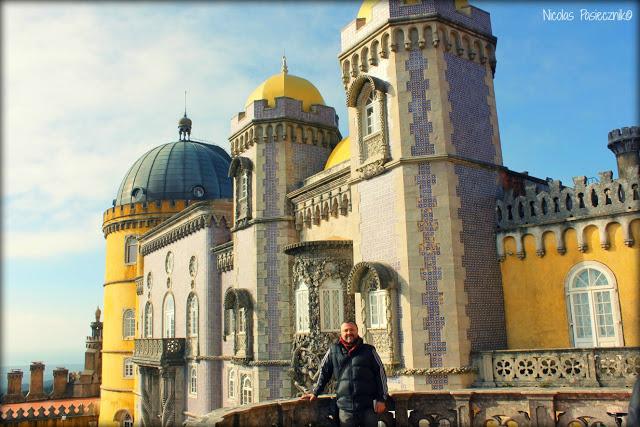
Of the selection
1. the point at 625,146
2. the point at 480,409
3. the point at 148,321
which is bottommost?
the point at 480,409

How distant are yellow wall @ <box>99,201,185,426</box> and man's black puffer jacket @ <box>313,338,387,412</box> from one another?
32.7 m

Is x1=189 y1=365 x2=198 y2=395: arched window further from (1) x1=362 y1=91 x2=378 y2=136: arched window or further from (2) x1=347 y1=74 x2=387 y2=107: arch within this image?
(2) x1=347 y1=74 x2=387 y2=107: arch

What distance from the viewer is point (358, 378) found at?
7.27m

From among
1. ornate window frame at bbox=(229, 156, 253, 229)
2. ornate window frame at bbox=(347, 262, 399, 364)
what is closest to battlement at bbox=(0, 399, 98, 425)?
ornate window frame at bbox=(229, 156, 253, 229)

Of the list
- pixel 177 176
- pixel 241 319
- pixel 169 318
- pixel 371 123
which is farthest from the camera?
pixel 177 176

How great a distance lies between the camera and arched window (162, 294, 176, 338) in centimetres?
3105

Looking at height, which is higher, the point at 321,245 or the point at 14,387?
the point at 321,245

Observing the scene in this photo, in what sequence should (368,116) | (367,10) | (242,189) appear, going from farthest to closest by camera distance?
(242,189) < (367,10) < (368,116)

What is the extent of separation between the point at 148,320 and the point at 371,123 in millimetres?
24721

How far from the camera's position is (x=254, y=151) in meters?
21.9

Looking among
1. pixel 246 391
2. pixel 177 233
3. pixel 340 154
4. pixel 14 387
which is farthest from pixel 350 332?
A: pixel 14 387

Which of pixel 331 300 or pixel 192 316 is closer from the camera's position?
pixel 331 300

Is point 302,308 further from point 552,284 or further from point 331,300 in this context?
point 552,284

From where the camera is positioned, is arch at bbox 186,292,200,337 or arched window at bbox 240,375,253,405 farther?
arch at bbox 186,292,200,337
